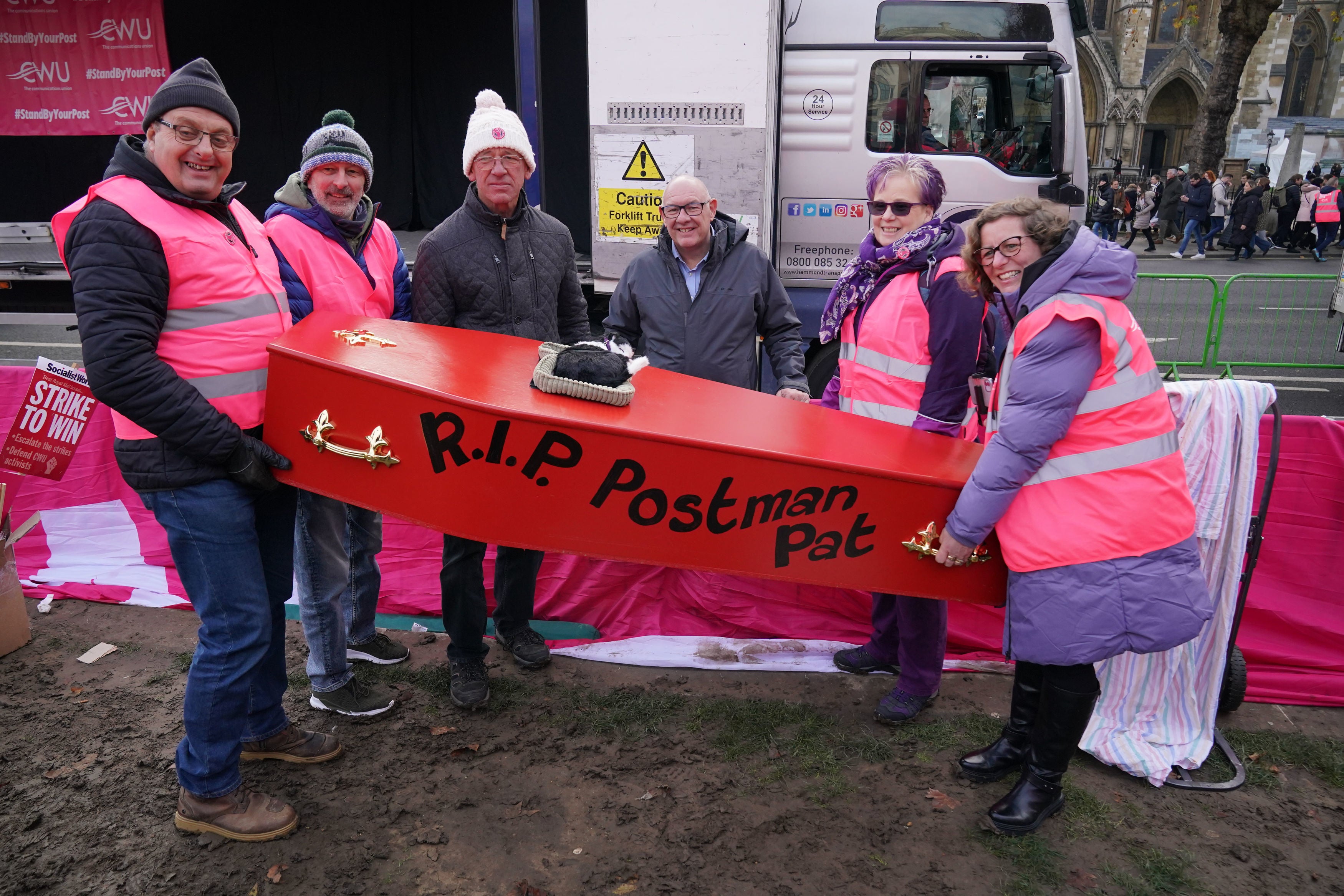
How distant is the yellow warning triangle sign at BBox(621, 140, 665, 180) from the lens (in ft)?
18.4

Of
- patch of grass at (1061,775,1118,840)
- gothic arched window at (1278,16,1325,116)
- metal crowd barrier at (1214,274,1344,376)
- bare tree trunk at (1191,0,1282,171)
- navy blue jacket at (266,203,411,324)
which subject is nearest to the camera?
patch of grass at (1061,775,1118,840)

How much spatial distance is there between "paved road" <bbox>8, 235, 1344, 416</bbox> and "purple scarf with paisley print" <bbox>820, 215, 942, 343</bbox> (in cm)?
525

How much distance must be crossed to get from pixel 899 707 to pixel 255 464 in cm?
213

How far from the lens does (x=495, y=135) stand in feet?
9.46

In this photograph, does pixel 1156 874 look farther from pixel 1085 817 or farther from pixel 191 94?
pixel 191 94

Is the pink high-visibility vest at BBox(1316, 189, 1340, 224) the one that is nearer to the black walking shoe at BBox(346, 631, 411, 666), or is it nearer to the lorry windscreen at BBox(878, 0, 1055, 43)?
the lorry windscreen at BBox(878, 0, 1055, 43)

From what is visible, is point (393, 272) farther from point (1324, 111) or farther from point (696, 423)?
point (1324, 111)

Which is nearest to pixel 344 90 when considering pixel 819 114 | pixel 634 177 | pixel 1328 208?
pixel 634 177

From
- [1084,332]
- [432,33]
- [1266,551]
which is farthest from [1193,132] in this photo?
[1084,332]

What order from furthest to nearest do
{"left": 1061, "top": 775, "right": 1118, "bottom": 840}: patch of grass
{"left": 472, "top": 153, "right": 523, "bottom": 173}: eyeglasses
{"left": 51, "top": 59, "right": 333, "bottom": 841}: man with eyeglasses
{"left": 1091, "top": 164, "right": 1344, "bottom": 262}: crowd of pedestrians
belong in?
{"left": 1091, "top": 164, "right": 1344, "bottom": 262}: crowd of pedestrians < {"left": 472, "top": 153, "right": 523, "bottom": 173}: eyeglasses < {"left": 1061, "top": 775, "right": 1118, "bottom": 840}: patch of grass < {"left": 51, "top": 59, "right": 333, "bottom": 841}: man with eyeglasses

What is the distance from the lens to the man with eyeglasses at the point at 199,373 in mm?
1983

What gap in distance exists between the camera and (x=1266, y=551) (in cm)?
327

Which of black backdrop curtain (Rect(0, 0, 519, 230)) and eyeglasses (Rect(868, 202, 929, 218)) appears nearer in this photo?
eyeglasses (Rect(868, 202, 929, 218))

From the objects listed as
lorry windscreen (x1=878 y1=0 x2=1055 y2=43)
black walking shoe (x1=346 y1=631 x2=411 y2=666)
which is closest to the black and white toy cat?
black walking shoe (x1=346 y1=631 x2=411 y2=666)
